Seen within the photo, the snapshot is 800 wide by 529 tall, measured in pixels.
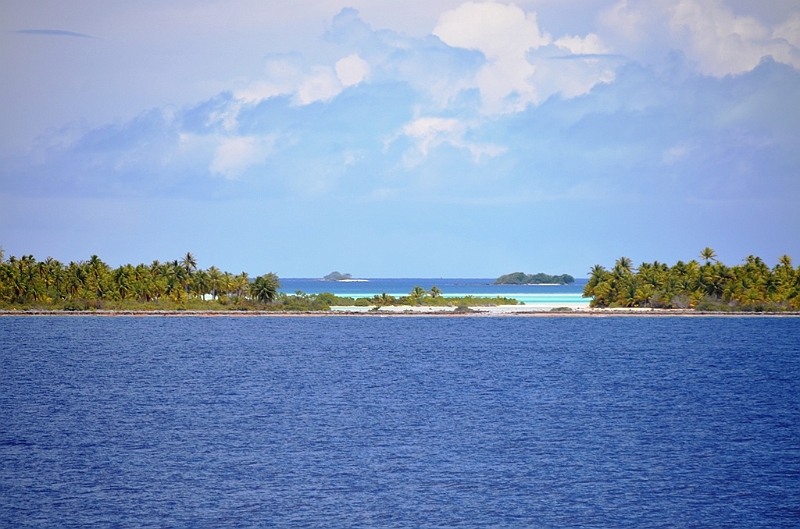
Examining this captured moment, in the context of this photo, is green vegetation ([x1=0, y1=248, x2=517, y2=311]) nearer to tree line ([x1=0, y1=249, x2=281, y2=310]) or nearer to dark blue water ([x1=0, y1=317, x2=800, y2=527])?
tree line ([x1=0, y1=249, x2=281, y2=310])

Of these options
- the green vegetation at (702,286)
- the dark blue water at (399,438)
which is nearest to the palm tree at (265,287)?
the green vegetation at (702,286)

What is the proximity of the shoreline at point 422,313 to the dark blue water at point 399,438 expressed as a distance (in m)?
65.3

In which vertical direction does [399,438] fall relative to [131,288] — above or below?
below

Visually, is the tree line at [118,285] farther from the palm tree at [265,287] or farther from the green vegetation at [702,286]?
the green vegetation at [702,286]

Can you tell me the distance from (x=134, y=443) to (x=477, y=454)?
15761 mm

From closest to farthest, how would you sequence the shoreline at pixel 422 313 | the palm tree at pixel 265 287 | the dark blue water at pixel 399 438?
the dark blue water at pixel 399 438, the shoreline at pixel 422 313, the palm tree at pixel 265 287

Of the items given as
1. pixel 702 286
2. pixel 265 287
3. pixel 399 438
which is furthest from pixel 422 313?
pixel 399 438

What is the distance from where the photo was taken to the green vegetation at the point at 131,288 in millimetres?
161125

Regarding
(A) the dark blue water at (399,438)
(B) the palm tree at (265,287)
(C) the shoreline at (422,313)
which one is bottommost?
(A) the dark blue water at (399,438)

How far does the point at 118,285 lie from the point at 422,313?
56256mm

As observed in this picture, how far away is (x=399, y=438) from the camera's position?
4359 cm

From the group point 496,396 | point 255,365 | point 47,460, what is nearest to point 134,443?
point 47,460

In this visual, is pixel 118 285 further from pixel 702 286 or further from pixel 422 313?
pixel 702 286

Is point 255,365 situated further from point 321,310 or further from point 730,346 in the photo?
point 321,310
